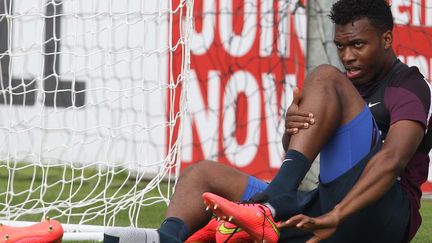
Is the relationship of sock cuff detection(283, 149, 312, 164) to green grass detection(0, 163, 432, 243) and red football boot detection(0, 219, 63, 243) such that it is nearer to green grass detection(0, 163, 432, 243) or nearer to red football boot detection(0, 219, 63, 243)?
red football boot detection(0, 219, 63, 243)

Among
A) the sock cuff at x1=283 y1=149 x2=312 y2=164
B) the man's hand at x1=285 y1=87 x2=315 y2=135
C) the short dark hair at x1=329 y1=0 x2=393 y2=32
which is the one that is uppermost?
A: the short dark hair at x1=329 y1=0 x2=393 y2=32

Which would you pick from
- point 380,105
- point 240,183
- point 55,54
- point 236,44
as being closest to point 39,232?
point 240,183

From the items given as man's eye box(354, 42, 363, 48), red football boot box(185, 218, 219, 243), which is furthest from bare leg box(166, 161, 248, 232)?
man's eye box(354, 42, 363, 48)

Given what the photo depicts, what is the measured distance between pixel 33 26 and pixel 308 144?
2.64 metres

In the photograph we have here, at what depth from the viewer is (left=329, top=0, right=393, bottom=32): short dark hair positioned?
10.8 ft

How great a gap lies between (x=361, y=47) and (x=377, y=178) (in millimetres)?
502

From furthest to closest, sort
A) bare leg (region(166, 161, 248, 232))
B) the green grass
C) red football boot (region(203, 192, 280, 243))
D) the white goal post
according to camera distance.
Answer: the white goal post → the green grass → bare leg (region(166, 161, 248, 232)) → red football boot (region(203, 192, 280, 243))

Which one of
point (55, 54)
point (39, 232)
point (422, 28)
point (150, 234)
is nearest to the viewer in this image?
point (150, 234)

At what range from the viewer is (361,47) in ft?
10.8

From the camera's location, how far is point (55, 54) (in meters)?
5.12

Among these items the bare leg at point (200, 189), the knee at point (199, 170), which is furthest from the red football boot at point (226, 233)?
the knee at point (199, 170)

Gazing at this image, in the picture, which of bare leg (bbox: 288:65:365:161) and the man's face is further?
the man's face

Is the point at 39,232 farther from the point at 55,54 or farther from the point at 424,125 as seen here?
the point at 55,54

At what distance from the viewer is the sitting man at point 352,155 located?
9.77 ft
